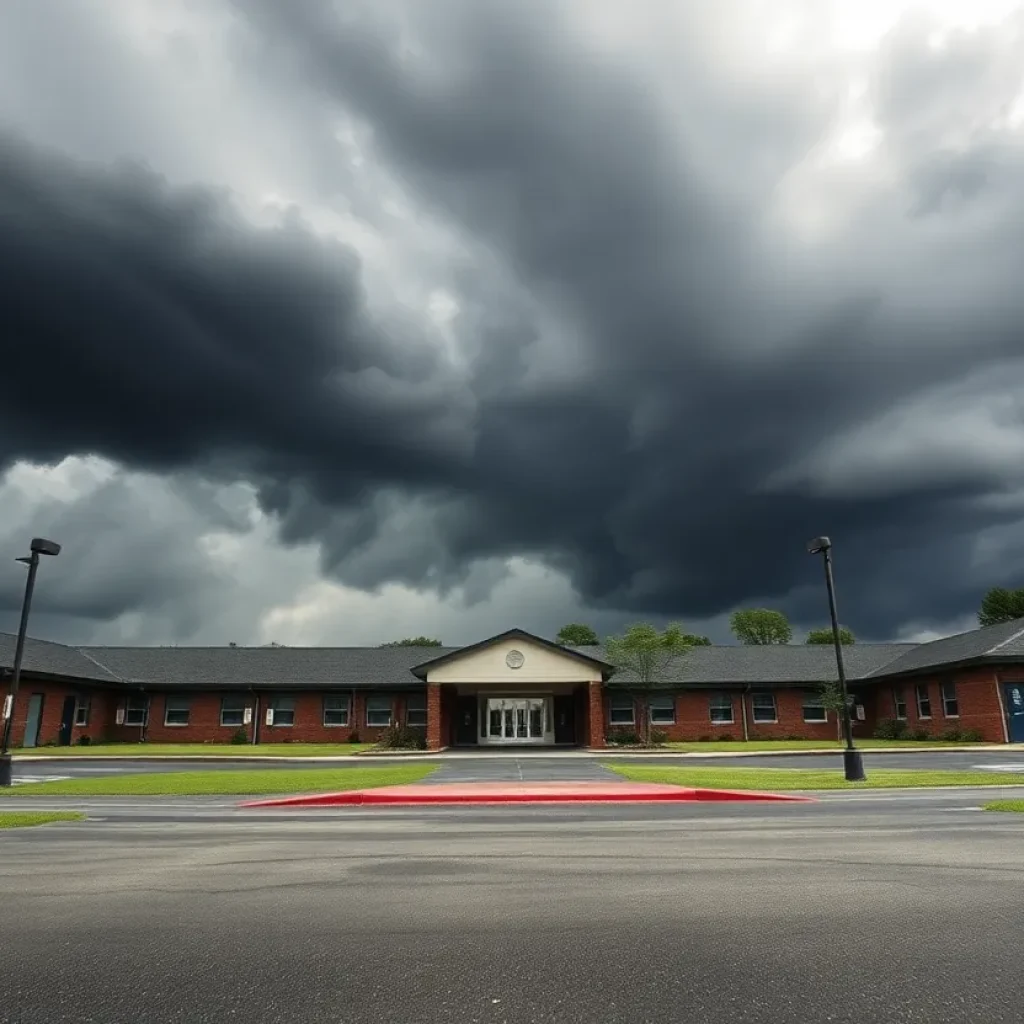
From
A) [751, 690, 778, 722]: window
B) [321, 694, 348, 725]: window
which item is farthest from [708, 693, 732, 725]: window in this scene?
[321, 694, 348, 725]: window

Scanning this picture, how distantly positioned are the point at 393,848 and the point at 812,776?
47.5ft

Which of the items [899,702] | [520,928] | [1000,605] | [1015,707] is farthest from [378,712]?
[1000,605]

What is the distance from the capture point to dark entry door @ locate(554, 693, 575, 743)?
155 feet

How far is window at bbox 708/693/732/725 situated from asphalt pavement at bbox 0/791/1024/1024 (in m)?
37.5

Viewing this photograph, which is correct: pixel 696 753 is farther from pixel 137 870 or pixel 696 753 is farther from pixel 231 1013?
pixel 231 1013

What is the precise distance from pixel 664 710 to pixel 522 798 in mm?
32071

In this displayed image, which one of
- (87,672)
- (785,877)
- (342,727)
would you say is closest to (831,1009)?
(785,877)

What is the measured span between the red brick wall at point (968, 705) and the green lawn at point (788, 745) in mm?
1069

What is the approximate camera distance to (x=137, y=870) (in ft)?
25.1

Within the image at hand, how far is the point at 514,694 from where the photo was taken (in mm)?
46938

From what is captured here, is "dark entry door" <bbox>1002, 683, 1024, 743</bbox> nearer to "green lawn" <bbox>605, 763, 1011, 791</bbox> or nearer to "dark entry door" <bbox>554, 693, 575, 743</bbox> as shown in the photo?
"green lawn" <bbox>605, 763, 1011, 791</bbox>

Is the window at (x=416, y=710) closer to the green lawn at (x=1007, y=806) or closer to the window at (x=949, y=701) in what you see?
the window at (x=949, y=701)

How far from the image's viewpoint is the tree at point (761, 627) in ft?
343

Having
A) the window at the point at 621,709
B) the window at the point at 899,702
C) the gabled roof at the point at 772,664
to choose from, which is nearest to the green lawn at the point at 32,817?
the gabled roof at the point at 772,664
